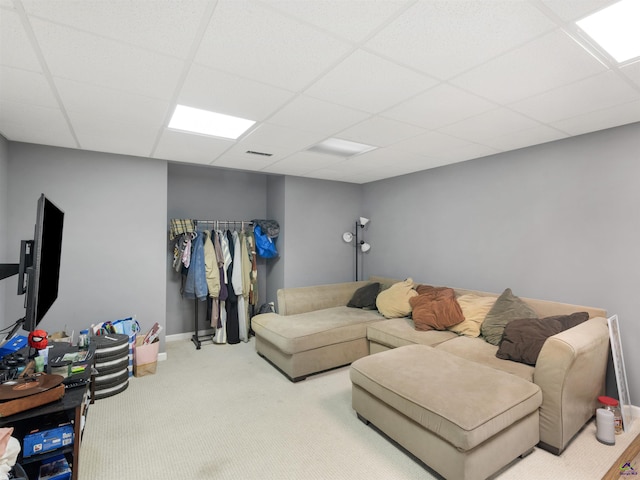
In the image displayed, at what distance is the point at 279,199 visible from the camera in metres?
4.82

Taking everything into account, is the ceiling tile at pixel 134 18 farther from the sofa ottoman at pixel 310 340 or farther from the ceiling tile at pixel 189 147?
the sofa ottoman at pixel 310 340

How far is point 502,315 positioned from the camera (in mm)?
2945

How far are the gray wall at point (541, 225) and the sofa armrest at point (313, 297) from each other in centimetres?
93

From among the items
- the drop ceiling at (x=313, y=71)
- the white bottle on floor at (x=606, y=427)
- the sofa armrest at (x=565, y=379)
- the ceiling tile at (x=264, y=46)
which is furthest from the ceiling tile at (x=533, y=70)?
the white bottle on floor at (x=606, y=427)

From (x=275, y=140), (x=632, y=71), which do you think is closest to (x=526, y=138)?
(x=632, y=71)

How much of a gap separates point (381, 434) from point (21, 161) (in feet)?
13.4

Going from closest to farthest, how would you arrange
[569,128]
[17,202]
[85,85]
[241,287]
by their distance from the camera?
[85,85], [569,128], [17,202], [241,287]

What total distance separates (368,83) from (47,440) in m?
2.56

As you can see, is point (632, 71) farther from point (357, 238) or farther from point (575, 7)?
point (357, 238)

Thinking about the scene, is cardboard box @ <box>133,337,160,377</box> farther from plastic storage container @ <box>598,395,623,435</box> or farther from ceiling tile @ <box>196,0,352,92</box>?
plastic storage container @ <box>598,395,623,435</box>

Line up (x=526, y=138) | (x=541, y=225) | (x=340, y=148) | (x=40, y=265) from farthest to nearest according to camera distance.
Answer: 1. (x=340, y=148)
2. (x=541, y=225)
3. (x=526, y=138)
4. (x=40, y=265)

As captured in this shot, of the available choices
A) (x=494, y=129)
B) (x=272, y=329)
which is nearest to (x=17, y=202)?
(x=272, y=329)

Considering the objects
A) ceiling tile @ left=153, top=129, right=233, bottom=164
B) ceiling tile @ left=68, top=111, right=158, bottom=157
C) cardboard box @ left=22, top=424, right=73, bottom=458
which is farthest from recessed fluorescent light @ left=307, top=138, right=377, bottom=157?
cardboard box @ left=22, top=424, right=73, bottom=458

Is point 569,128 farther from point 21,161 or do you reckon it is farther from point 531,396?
point 21,161
